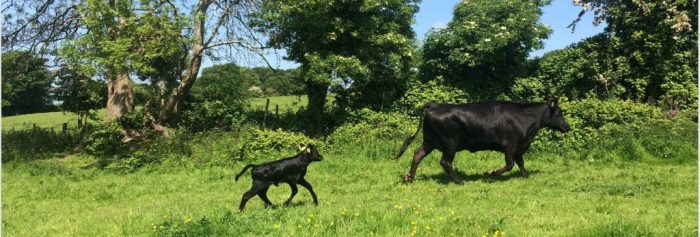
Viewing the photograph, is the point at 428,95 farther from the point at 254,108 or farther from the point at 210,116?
the point at 210,116

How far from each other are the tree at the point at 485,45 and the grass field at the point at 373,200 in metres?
5.86

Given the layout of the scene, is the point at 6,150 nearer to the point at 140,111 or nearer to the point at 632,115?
the point at 140,111

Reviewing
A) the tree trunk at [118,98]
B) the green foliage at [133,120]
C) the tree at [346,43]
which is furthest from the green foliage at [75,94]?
the tree at [346,43]

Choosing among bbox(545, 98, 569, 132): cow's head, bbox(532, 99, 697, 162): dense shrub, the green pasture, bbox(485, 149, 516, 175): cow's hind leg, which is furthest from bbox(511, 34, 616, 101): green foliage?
the green pasture

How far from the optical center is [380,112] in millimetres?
19359

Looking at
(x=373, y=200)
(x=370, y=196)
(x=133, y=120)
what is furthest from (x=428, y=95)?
(x=373, y=200)

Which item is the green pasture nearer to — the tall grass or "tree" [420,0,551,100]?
the tall grass

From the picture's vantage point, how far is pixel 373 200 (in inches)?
371

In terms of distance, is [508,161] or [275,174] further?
[508,161]

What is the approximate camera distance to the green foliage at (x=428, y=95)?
1958cm

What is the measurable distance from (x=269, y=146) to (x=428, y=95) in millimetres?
6108

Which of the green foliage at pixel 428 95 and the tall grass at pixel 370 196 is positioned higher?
the green foliage at pixel 428 95

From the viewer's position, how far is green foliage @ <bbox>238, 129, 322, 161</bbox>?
15750 mm

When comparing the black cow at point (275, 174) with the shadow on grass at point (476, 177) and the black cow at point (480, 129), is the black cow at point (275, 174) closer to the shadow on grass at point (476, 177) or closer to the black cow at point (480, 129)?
the black cow at point (480, 129)
